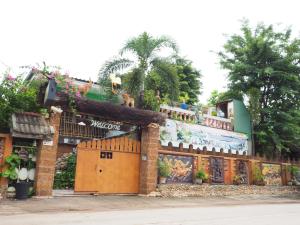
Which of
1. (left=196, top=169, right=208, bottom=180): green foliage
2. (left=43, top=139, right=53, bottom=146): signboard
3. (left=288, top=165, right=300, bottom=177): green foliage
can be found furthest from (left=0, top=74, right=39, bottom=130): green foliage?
(left=288, top=165, right=300, bottom=177): green foliage

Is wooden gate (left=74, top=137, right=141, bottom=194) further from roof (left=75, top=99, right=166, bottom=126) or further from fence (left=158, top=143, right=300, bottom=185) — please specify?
fence (left=158, top=143, right=300, bottom=185)

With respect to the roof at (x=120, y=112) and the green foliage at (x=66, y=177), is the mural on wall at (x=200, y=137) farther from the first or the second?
the green foliage at (x=66, y=177)

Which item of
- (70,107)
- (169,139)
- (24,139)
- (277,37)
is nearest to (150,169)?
(169,139)

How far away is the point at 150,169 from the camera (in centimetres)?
1427

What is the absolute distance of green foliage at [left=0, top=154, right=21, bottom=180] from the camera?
10.9 m

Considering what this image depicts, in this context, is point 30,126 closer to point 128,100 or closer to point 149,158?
point 128,100

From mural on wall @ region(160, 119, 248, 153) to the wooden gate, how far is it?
81.4 inches

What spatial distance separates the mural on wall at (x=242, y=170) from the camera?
17906 mm

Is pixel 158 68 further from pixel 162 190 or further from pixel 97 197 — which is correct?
pixel 97 197

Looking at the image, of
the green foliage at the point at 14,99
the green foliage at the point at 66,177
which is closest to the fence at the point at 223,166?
the green foliage at the point at 66,177

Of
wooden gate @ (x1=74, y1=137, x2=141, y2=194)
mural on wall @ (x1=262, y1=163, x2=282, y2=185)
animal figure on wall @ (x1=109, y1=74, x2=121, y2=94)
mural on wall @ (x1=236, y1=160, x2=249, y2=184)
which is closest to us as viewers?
wooden gate @ (x1=74, y1=137, x2=141, y2=194)

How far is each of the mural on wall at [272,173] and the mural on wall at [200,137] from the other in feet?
5.08

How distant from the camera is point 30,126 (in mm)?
11508

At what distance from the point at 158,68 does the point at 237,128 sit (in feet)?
22.1
